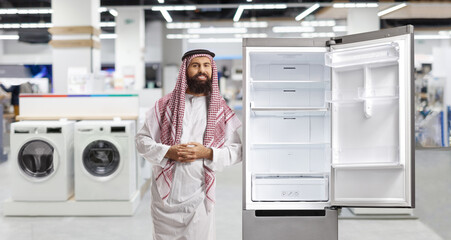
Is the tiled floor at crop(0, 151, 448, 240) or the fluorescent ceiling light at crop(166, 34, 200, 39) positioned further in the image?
the fluorescent ceiling light at crop(166, 34, 200, 39)

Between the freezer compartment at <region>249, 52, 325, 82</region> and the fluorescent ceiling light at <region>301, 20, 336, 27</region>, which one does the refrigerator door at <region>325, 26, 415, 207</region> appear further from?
the fluorescent ceiling light at <region>301, 20, 336, 27</region>

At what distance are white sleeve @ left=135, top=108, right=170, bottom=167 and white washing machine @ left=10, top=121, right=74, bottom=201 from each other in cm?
248

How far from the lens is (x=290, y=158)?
12.3ft

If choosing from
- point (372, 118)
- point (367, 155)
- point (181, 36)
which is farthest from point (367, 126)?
point (181, 36)

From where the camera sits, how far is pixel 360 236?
441 cm

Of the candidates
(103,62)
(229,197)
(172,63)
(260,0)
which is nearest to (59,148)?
(229,197)

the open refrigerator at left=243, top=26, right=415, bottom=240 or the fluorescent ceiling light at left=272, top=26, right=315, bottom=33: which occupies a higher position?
the fluorescent ceiling light at left=272, top=26, right=315, bottom=33

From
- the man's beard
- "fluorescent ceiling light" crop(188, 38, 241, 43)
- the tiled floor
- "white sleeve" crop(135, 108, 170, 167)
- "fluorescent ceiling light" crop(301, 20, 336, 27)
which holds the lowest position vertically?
the tiled floor

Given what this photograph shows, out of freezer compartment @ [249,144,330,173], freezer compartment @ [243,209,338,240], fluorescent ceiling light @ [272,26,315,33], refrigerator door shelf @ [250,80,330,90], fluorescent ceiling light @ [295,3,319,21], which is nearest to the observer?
freezer compartment @ [243,209,338,240]

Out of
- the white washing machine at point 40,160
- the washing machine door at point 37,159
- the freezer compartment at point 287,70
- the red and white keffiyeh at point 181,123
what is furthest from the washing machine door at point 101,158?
the red and white keffiyeh at point 181,123

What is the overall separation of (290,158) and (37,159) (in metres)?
2.97

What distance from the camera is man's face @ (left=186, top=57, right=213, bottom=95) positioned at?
9.63 ft

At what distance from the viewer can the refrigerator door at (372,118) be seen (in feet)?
9.14

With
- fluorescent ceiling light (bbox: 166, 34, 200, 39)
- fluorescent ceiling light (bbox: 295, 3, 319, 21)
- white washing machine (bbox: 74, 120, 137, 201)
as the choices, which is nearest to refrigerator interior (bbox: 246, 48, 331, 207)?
white washing machine (bbox: 74, 120, 137, 201)
